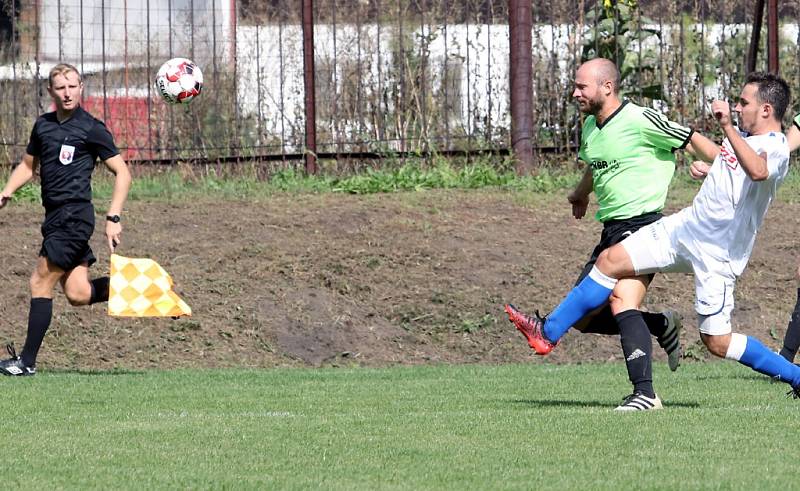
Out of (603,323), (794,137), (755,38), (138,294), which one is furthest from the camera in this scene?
(755,38)

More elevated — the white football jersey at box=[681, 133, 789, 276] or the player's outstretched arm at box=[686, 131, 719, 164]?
the player's outstretched arm at box=[686, 131, 719, 164]

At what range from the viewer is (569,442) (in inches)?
255

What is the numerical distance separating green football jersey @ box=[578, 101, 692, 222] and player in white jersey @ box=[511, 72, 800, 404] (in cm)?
23

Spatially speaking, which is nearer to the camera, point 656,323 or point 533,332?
point 533,332

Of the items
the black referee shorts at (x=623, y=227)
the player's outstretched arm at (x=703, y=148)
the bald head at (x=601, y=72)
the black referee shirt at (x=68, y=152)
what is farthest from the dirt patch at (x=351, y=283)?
the player's outstretched arm at (x=703, y=148)

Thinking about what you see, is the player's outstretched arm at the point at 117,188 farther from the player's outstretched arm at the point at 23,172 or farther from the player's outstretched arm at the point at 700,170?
the player's outstretched arm at the point at 700,170

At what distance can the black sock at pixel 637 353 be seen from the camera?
25.6 feet

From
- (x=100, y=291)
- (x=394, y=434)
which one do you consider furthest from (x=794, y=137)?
(x=100, y=291)

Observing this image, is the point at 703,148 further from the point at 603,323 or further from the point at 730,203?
the point at 603,323

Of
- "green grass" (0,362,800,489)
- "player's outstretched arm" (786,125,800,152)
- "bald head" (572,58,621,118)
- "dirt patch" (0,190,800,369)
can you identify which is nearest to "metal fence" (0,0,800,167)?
"dirt patch" (0,190,800,369)

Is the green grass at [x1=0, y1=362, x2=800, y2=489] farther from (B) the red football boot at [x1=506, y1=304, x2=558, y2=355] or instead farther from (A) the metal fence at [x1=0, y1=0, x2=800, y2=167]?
(A) the metal fence at [x1=0, y1=0, x2=800, y2=167]

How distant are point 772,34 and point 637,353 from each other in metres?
9.16

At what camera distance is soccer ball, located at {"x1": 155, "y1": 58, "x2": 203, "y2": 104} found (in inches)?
458

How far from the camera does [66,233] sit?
10.0 meters
